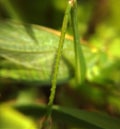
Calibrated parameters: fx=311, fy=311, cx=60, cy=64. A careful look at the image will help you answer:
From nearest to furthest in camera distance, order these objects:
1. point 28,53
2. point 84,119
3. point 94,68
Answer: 1. point 84,119
2. point 28,53
3. point 94,68

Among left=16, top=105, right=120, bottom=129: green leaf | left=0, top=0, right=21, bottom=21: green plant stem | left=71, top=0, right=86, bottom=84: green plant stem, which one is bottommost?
left=16, top=105, right=120, bottom=129: green leaf

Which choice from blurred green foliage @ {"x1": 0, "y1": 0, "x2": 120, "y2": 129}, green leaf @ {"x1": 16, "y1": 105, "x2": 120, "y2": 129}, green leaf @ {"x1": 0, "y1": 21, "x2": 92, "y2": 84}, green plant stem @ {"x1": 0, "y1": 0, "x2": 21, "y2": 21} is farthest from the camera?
green plant stem @ {"x1": 0, "y1": 0, "x2": 21, "y2": 21}

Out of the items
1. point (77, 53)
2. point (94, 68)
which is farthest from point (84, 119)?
point (94, 68)

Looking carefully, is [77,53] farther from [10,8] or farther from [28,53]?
[10,8]

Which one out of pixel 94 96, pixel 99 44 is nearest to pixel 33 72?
pixel 94 96

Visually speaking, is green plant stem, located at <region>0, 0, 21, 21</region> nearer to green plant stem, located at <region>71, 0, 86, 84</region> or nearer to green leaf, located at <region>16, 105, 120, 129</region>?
green plant stem, located at <region>71, 0, 86, 84</region>

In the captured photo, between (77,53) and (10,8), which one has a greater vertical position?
(10,8)

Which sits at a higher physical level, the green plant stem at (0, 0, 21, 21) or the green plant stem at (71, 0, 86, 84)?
the green plant stem at (0, 0, 21, 21)

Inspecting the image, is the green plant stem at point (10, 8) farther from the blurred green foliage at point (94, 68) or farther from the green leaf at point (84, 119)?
the green leaf at point (84, 119)

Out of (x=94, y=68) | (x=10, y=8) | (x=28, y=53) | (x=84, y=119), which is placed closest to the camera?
A: (x=84, y=119)

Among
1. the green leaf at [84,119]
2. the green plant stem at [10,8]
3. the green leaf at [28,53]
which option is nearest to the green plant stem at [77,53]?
the green leaf at [28,53]

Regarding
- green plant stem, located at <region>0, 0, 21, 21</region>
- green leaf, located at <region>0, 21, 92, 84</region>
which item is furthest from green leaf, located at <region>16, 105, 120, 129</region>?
green plant stem, located at <region>0, 0, 21, 21</region>
